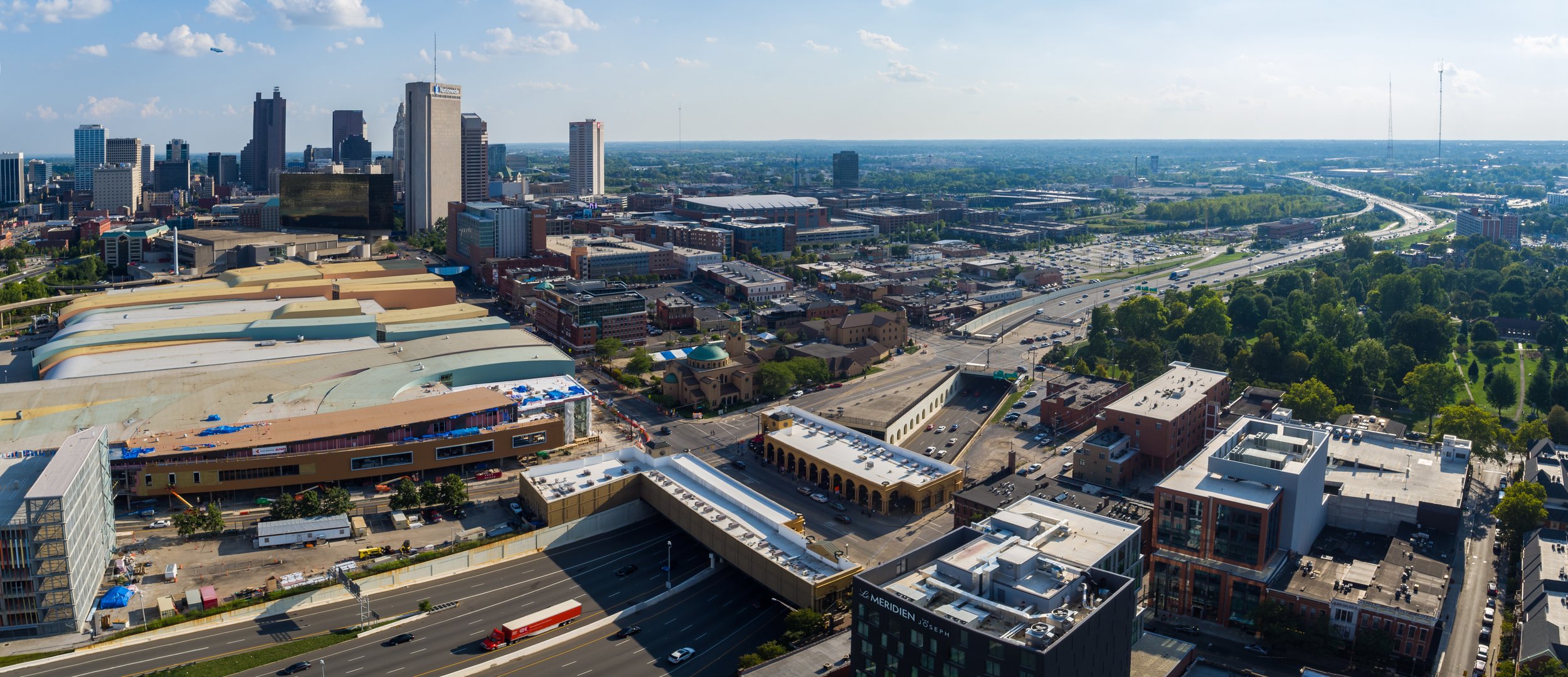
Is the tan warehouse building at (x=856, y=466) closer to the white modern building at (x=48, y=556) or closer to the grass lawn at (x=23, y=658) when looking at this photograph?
the white modern building at (x=48, y=556)

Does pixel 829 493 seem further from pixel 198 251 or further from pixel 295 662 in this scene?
pixel 198 251

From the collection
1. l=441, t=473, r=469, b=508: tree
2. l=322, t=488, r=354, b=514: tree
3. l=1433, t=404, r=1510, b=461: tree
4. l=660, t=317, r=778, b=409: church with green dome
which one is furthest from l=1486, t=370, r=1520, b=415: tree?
l=322, t=488, r=354, b=514: tree

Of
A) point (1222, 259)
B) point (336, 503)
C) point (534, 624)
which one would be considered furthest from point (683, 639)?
point (1222, 259)

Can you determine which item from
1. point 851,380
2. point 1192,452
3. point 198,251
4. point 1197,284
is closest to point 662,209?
point 198,251

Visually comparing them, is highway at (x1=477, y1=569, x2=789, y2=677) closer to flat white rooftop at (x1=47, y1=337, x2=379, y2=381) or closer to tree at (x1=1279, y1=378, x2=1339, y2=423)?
tree at (x1=1279, y1=378, x2=1339, y2=423)

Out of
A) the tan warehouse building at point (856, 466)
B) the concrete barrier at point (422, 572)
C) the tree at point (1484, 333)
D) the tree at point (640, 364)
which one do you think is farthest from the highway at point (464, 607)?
the tree at point (1484, 333)

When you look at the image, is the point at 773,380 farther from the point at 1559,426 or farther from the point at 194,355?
the point at 1559,426
